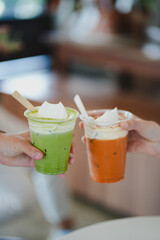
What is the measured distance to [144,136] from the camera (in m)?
1.70

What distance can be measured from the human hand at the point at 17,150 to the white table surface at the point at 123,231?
337mm

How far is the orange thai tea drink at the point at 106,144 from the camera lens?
1461mm

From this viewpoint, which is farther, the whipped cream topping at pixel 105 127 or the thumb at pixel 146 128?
the thumb at pixel 146 128

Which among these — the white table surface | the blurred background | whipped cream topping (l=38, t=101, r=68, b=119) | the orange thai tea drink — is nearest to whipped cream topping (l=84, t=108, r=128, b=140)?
the orange thai tea drink

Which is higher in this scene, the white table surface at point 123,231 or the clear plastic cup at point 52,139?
the clear plastic cup at point 52,139

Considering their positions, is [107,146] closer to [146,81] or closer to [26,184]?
[26,184]

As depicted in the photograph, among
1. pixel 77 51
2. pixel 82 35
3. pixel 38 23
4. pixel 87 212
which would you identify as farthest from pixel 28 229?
pixel 38 23

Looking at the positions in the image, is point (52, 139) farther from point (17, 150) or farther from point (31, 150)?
point (17, 150)

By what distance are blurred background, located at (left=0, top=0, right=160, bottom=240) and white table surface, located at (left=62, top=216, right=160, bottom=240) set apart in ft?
3.30

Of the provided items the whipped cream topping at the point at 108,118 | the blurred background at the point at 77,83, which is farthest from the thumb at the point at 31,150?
the blurred background at the point at 77,83

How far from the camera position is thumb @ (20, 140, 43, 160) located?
144cm

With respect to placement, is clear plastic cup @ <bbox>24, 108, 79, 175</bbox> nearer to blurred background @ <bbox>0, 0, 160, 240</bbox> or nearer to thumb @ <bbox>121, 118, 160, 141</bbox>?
thumb @ <bbox>121, 118, 160, 141</bbox>

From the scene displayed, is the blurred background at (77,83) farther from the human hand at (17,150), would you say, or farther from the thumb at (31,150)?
the thumb at (31,150)

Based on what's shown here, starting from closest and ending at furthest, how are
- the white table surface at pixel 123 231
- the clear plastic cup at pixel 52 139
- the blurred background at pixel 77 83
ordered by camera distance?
the clear plastic cup at pixel 52 139 → the white table surface at pixel 123 231 → the blurred background at pixel 77 83
